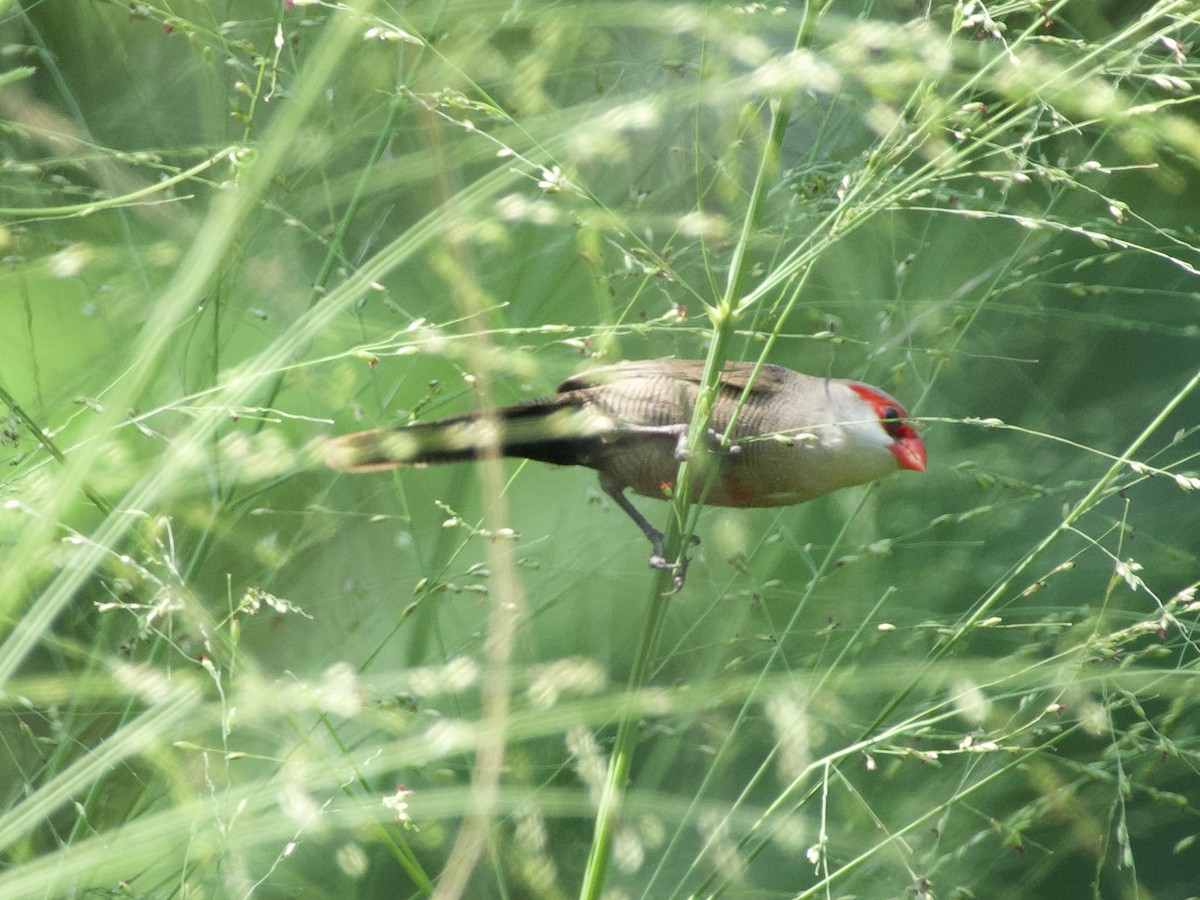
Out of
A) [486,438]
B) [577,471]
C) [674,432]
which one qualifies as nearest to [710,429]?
[674,432]

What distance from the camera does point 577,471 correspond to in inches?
75.0

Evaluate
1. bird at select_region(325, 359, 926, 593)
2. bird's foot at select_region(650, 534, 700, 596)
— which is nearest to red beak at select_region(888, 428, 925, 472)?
bird at select_region(325, 359, 926, 593)

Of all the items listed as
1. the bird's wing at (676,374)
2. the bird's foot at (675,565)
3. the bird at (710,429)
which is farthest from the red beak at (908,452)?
the bird's foot at (675,565)

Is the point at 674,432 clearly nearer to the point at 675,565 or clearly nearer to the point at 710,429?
the point at 710,429

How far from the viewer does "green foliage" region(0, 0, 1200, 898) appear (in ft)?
3.35

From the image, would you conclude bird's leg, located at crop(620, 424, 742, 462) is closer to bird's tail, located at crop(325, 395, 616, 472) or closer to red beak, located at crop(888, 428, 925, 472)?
bird's tail, located at crop(325, 395, 616, 472)

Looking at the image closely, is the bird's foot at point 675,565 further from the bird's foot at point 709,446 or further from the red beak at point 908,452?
the red beak at point 908,452

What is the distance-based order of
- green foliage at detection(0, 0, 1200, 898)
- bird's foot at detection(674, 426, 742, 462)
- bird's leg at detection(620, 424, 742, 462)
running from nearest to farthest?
green foliage at detection(0, 0, 1200, 898) → bird's foot at detection(674, 426, 742, 462) → bird's leg at detection(620, 424, 742, 462)

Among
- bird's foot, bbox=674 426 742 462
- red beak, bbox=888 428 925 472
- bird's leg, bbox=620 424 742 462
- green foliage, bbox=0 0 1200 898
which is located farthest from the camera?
red beak, bbox=888 428 925 472

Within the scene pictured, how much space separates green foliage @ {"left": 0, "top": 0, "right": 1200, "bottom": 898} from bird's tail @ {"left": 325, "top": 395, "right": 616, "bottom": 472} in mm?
48

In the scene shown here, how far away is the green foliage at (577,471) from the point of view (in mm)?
1022

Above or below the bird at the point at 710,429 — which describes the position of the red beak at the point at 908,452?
below

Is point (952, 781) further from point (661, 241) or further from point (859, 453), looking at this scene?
point (661, 241)

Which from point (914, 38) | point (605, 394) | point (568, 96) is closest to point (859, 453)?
point (605, 394)
